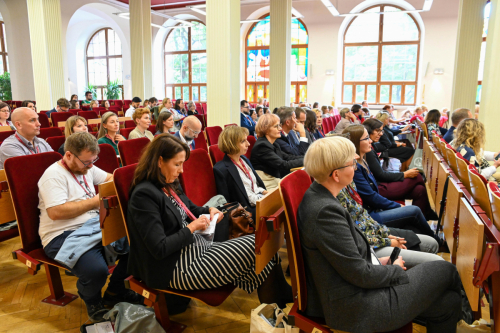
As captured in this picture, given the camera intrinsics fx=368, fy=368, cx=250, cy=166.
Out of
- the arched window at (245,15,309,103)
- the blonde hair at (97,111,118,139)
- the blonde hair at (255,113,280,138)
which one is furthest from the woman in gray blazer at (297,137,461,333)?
the arched window at (245,15,309,103)

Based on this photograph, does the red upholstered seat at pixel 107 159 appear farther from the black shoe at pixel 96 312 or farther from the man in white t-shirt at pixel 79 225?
the black shoe at pixel 96 312

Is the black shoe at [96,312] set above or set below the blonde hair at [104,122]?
below

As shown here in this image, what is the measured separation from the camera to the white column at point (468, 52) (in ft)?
26.5

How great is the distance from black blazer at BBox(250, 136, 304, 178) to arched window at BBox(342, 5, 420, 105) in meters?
14.0

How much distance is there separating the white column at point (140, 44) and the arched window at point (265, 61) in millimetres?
6958

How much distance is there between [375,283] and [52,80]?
8820 millimetres

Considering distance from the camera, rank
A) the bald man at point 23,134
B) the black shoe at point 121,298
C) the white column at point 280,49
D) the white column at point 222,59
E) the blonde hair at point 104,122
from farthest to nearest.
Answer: the white column at point 280,49 < the white column at point 222,59 < the blonde hair at point 104,122 < the bald man at point 23,134 < the black shoe at point 121,298

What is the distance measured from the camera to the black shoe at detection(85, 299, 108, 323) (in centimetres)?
204

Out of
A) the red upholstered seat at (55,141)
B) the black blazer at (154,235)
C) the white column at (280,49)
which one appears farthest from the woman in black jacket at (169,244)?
the white column at (280,49)

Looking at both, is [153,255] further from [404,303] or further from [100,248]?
[404,303]

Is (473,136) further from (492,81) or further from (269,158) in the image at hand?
(492,81)

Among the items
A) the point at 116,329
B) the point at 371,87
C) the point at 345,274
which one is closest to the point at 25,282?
the point at 116,329

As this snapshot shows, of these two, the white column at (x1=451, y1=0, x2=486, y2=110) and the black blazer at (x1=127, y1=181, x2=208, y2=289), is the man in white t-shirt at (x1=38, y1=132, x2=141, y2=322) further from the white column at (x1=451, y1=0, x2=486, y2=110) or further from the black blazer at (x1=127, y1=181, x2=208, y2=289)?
the white column at (x1=451, y1=0, x2=486, y2=110)

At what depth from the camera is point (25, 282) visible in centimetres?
263
